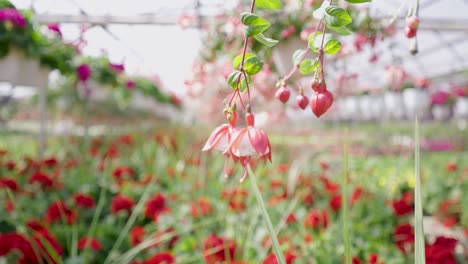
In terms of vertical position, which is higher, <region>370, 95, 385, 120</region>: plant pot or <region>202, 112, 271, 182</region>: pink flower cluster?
<region>202, 112, 271, 182</region>: pink flower cluster

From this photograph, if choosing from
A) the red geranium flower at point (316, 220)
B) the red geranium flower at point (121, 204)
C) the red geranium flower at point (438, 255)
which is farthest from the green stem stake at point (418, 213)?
the red geranium flower at point (121, 204)

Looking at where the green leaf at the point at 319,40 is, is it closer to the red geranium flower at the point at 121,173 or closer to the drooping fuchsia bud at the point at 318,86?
the drooping fuchsia bud at the point at 318,86

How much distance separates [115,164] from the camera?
261 cm

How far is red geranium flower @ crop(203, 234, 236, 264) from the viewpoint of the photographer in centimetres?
94

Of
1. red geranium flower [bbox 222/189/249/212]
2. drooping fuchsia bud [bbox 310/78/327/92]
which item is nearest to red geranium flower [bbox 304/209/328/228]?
red geranium flower [bbox 222/189/249/212]

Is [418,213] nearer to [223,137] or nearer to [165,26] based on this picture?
[223,137]

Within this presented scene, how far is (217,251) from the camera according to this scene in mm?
938

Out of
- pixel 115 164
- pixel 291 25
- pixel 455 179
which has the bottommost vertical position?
pixel 455 179

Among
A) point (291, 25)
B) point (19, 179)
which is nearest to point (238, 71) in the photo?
point (291, 25)

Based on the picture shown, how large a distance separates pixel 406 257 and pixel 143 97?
225 inches

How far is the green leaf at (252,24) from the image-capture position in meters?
0.37

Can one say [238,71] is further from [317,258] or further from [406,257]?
[406,257]

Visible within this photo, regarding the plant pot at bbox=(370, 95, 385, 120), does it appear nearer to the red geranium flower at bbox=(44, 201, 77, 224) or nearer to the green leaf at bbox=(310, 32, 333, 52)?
the red geranium flower at bbox=(44, 201, 77, 224)

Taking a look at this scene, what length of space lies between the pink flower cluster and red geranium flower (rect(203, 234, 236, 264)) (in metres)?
0.58
